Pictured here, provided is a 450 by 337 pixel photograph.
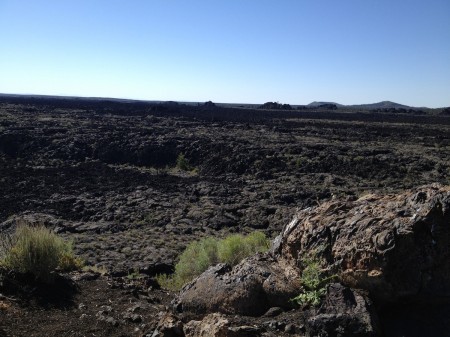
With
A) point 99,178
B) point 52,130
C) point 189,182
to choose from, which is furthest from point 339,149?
point 52,130

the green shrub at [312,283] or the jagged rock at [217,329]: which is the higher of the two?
the green shrub at [312,283]

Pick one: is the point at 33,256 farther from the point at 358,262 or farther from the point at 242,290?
the point at 358,262

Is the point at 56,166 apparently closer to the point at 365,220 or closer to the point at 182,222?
the point at 182,222

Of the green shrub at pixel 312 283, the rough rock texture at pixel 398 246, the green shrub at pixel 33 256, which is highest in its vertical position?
the rough rock texture at pixel 398 246

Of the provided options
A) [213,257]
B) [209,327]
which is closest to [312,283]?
[209,327]

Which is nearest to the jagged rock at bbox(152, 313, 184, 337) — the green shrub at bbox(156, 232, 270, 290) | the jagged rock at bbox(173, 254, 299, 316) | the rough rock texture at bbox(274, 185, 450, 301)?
the jagged rock at bbox(173, 254, 299, 316)

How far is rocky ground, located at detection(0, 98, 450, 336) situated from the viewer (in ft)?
21.7

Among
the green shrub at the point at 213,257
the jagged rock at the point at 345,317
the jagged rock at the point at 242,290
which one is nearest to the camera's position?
the jagged rock at the point at 345,317

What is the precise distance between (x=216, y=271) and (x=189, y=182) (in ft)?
59.4

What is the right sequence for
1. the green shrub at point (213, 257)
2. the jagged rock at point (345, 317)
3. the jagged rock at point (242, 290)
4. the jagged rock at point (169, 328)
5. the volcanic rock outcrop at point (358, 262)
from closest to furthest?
1. the jagged rock at point (345, 317)
2. the volcanic rock outcrop at point (358, 262)
3. the jagged rock at point (169, 328)
4. the jagged rock at point (242, 290)
5. the green shrub at point (213, 257)

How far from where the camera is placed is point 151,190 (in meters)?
22.5

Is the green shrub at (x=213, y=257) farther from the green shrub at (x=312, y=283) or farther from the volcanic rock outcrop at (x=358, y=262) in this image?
the green shrub at (x=312, y=283)

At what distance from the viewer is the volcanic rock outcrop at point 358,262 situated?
4.91 m

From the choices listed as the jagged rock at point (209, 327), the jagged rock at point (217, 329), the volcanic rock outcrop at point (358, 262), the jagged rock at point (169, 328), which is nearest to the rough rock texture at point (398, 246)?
the volcanic rock outcrop at point (358, 262)
